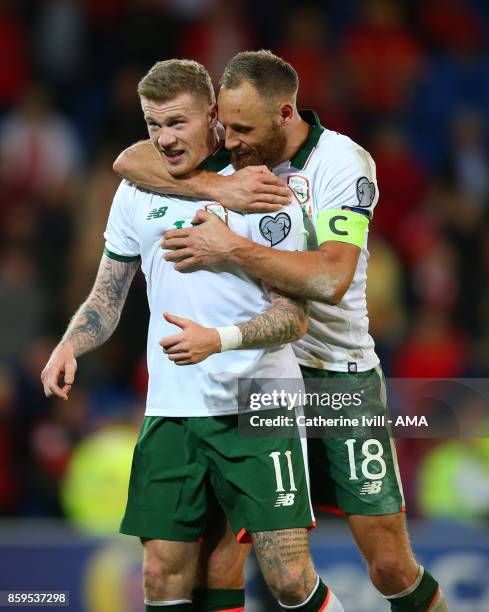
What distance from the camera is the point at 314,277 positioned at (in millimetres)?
4074

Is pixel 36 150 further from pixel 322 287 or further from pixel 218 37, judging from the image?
pixel 322 287

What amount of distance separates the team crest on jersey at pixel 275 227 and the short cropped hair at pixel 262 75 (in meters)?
0.48

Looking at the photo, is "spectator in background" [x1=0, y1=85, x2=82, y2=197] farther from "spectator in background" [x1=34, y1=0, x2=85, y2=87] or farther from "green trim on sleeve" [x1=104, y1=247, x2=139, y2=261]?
"green trim on sleeve" [x1=104, y1=247, x2=139, y2=261]

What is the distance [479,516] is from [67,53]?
16.9 feet

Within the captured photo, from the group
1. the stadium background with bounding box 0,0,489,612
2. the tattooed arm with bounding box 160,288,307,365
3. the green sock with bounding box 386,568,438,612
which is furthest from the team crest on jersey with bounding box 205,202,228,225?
the stadium background with bounding box 0,0,489,612

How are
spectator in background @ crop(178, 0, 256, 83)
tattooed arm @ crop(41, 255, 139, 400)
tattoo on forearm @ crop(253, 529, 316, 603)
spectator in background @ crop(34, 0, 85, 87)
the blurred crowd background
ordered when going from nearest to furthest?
tattoo on forearm @ crop(253, 529, 316, 603)
tattooed arm @ crop(41, 255, 139, 400)
the blurred crowd background
spectator in background @ crop(178, 0, 256, 83)
spectator in background @ crop(34, 0, 85, 87)

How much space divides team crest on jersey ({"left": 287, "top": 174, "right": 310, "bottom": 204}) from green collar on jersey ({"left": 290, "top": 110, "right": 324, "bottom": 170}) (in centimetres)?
4

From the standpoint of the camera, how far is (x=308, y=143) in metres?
4.50

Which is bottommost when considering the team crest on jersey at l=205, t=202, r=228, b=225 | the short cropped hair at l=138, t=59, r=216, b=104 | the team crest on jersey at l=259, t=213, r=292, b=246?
the team crest on jersey at l=259, t=213, r=292, b=246

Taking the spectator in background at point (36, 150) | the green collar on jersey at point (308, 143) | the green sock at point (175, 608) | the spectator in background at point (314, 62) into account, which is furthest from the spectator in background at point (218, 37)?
the green sock at point (175, 608)

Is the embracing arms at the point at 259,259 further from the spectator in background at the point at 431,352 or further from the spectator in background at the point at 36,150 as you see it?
the spectator in background at the point at 36,150

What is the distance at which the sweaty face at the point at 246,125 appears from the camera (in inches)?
167

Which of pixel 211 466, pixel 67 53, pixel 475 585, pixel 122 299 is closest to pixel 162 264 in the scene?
pixel 122 299

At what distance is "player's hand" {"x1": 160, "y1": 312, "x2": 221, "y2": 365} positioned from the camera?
3803 mm
